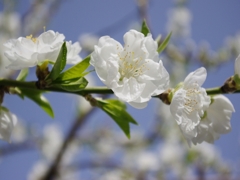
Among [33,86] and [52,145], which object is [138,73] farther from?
[52,145]

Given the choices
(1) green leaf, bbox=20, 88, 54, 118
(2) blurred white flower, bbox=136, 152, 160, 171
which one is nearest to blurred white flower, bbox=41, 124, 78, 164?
(2) blurred white flower, bbox=136, 152, 160, 171

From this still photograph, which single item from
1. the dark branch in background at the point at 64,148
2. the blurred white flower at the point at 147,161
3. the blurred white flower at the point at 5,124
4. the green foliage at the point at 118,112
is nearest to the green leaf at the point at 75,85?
the green foliage at the point at 118,112

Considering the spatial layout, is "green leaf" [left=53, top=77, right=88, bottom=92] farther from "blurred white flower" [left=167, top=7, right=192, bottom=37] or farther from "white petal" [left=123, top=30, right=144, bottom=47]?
"blurred white flower" [left=167, top=7, right=192, bottom=37]

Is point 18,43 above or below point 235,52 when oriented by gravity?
→ above

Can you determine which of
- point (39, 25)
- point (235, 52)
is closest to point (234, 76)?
point (39, 25)

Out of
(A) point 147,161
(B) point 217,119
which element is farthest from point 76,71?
(A) point 147,161

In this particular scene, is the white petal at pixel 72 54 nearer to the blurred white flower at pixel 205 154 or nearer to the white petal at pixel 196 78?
the white petal at pixel 196 78

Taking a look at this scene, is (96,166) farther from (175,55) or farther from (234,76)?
(234,76)
